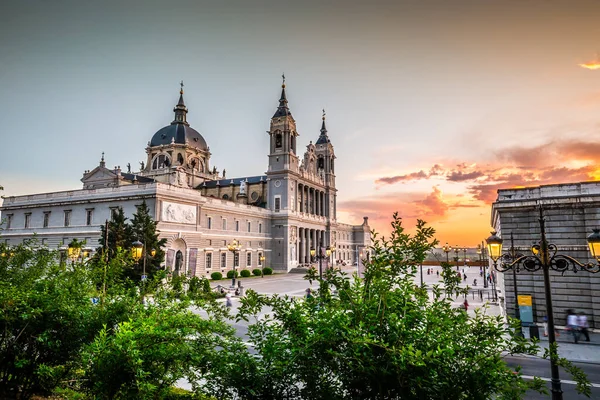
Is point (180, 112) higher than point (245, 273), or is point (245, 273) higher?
point (180, 112)

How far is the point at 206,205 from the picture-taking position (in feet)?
161

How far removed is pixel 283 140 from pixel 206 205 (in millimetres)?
23150

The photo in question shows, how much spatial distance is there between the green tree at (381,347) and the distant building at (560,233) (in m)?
17.1

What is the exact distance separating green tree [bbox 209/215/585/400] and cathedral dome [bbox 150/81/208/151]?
235 feet

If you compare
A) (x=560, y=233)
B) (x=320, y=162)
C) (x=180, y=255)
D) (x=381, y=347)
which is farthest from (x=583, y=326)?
(x=320, y=162)

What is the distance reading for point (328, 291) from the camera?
5.16m

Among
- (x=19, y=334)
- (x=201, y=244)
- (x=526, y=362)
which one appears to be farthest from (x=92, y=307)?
(x=201, y=244)

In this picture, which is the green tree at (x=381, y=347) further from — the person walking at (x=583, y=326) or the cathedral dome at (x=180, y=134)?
the cathedral dome at (x=180, y=134)

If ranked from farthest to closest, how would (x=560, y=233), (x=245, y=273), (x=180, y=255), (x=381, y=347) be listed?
(x=245, y=273) → (x=180, y=255) → (x=560, y=233) → (x=381, y=347)

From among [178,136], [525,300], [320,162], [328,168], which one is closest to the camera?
[525,300]

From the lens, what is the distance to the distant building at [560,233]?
62.3 ft

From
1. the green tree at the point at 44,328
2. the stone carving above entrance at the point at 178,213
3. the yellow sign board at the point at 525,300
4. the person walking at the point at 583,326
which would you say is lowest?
the person walking at the point at 583,326

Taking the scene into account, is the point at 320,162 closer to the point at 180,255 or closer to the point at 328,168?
the point at 328,168

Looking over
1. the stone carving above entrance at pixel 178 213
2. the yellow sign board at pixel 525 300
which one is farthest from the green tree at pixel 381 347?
the stone carving above entrance at pixel 178 213
